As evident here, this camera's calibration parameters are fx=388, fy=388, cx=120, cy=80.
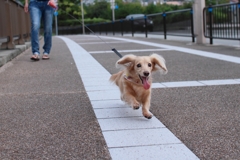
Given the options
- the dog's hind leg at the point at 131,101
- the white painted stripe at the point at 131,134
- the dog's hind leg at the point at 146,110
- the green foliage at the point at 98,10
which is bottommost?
the white painted stripe at the point at 131,134

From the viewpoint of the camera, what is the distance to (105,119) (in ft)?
11.3

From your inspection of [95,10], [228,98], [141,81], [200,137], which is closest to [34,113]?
[141,81]

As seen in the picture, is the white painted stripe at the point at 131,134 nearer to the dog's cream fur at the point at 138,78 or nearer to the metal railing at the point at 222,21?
the dog's cream fur at the point at 138,78

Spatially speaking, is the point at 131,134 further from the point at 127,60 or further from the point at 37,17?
the point at 37,17

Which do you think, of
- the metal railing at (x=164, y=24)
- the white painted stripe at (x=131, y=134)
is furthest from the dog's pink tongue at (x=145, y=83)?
the metal railing at (x=164, y=24)

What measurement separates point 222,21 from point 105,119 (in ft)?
28.6

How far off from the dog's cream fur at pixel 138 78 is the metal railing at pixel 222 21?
283 inches

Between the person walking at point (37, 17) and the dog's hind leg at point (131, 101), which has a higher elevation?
the person walking at point (37, 17)

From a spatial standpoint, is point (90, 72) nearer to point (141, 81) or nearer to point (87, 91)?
point (87, 91)

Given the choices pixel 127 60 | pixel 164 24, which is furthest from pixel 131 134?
pixel 164 24

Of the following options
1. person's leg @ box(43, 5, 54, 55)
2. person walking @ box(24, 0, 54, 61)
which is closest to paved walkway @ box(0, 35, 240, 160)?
person walking @ box(24, 0, 54, 61)

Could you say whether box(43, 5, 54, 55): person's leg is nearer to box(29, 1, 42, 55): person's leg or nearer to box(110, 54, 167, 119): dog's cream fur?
box(29, 1, 42, 55): person's leg

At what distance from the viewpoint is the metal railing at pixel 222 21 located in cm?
1058

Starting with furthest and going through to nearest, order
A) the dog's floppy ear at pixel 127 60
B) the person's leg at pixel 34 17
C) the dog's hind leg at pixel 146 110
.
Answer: the person's leg at pixel 34 17 < the dog's floppy ear at pixel 127 60 < the dog's hind leg at pixel 146 110
